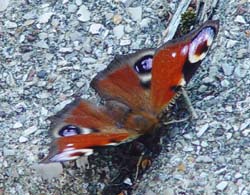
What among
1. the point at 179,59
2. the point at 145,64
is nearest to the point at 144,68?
the point at 145,64

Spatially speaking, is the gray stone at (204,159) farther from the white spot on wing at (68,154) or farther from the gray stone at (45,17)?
the gray stone at (45,17)

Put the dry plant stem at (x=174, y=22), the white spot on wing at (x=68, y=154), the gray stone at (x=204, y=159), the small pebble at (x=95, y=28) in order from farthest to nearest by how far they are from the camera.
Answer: the small pebble at (x=95, y=28)
the dry plant stem at (x=174, y=22)
the gray stone at (x=204, y=159)
the white spot on wing at (x=68, y=154)

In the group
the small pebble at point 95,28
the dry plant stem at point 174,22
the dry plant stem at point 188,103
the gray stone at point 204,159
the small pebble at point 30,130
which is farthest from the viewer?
the small pebble at point 95,28

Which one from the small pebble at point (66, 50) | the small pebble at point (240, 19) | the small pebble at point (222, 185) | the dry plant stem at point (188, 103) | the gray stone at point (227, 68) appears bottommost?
the small pebble at point (222, 185)

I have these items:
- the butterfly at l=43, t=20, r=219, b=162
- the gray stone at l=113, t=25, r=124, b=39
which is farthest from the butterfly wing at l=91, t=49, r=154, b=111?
the gray stone at l=113, t=25, r=124, b=39

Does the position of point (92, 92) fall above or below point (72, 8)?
below

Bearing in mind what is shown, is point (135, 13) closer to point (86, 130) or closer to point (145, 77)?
point (145, 77)

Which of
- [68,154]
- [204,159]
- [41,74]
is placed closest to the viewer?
[68,154]

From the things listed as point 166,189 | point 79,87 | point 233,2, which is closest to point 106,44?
point 79,87

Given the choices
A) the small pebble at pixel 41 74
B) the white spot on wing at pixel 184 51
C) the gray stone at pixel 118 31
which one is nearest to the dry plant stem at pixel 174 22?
the gray stone at pixel 118 31
